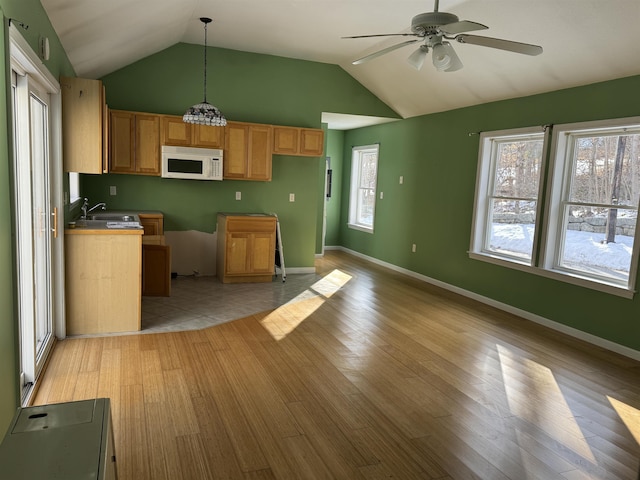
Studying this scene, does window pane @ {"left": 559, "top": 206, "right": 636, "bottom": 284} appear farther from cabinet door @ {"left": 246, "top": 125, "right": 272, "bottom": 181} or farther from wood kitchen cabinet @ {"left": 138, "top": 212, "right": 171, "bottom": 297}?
wood kitchen cabinet @ {"left": 138, "top": 212, "right": 171, "bottom": 297}

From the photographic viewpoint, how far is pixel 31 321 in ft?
9.54

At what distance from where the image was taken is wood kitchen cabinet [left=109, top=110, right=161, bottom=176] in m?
5.57

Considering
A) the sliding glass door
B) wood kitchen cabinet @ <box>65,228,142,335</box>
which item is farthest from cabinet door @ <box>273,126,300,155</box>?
the sliding glass door

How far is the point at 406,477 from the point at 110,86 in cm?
545

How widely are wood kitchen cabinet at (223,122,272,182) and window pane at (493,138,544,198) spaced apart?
2.89m

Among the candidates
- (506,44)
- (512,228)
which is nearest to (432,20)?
(506,44)

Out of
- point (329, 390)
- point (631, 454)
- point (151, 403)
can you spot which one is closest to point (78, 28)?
point (151, 403)

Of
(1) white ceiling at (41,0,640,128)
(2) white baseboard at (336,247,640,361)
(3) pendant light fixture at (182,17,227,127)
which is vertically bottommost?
(2) white baseboard at (336,247,640,361)

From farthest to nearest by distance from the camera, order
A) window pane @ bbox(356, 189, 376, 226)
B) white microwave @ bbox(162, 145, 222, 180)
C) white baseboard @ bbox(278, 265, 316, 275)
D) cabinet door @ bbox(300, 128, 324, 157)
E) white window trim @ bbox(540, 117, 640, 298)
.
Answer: window pane @ bbox(356, 189, 376, 226) → white baseboard @ bbox(278, 265, 316, 275) → cabinet door @ bbox(300, 128, 324, 157) → white microwave @ bbox(162, 145, 222, 180) → white window trim @ bbox(540, 117, 640, 298)

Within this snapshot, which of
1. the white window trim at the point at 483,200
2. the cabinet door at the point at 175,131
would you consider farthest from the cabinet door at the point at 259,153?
the white window trim at the point at 483,200

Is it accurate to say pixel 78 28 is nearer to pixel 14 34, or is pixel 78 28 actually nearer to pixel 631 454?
pixel 14 34

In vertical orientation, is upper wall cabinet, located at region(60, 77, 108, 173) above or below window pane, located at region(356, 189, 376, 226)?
above

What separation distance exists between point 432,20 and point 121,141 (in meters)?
4.09

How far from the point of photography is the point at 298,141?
6488mm
